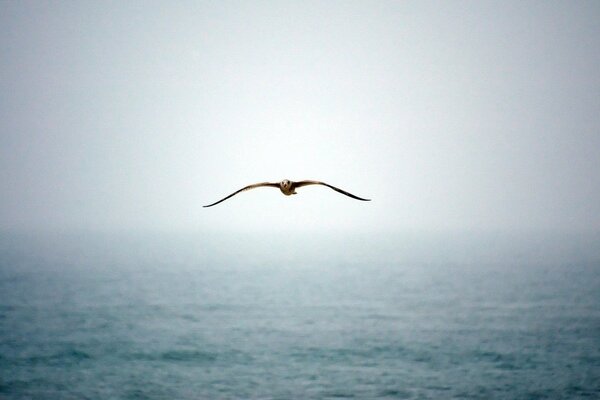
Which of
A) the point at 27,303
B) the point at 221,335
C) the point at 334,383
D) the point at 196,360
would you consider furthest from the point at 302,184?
the point at 27,303

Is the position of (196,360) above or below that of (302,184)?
below

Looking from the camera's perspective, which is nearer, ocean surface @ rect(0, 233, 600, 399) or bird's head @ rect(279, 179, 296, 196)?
bird's head @ rect(279, 179, 296, 196)

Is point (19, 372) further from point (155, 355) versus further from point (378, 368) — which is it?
point (378, 368)

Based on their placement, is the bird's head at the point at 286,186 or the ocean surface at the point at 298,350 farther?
the ocean surface at the point at 298,350

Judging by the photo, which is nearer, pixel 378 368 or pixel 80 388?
pixel 80 388

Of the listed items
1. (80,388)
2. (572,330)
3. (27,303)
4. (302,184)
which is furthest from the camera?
(27,303)

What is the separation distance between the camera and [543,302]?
19325 cm

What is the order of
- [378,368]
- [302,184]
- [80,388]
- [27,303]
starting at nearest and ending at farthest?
1. [302,184]
2. [80,388]
3. [378,368]
4. [27,303]

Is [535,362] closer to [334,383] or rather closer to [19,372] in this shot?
[334,383]

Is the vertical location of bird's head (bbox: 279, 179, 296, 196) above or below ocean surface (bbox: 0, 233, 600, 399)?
above

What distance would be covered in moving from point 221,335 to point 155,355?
79.6 ft

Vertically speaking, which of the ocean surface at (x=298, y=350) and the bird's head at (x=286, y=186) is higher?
the bird's head at (x=286, y=186)

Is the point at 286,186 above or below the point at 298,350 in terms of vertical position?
above

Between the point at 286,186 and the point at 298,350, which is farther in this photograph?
the point at 298,350
